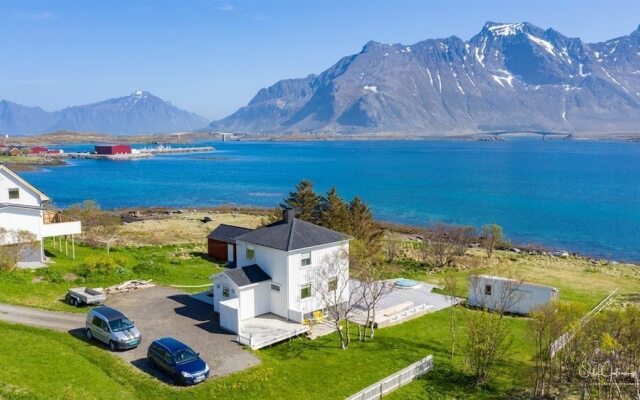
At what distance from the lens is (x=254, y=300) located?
25.5 m

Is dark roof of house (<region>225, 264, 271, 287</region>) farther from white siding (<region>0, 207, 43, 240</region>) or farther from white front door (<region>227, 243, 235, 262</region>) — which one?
white siding (<region>0, 207, 43, 240</region>)

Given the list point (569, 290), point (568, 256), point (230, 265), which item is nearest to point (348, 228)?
point (230, 265)

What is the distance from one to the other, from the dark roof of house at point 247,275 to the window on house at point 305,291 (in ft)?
5.75

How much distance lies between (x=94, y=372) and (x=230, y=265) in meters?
19.7

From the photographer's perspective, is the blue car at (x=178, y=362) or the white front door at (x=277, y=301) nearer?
the blue car at (x=178, y=362)

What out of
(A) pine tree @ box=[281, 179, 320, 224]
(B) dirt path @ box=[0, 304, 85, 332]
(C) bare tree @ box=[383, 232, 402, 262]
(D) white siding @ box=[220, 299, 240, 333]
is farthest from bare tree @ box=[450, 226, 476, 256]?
(B) dirt path @ box=[0, 304, 85, 332]

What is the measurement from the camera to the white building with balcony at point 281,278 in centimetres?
2489

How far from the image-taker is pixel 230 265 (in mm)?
37781

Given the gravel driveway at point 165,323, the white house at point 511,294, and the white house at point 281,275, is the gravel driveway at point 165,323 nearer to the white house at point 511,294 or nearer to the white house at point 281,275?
the white house at point 281,275

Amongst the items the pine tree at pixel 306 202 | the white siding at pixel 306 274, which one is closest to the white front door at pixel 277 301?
the white siding at pixel 306 274

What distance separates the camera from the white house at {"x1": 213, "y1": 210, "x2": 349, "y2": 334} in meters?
25.1

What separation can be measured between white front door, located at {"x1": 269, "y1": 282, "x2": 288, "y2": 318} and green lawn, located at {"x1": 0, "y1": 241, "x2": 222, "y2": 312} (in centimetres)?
666

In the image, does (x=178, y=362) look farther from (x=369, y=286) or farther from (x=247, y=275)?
(x=369, y=286)

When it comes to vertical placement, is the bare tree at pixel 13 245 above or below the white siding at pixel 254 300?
above
